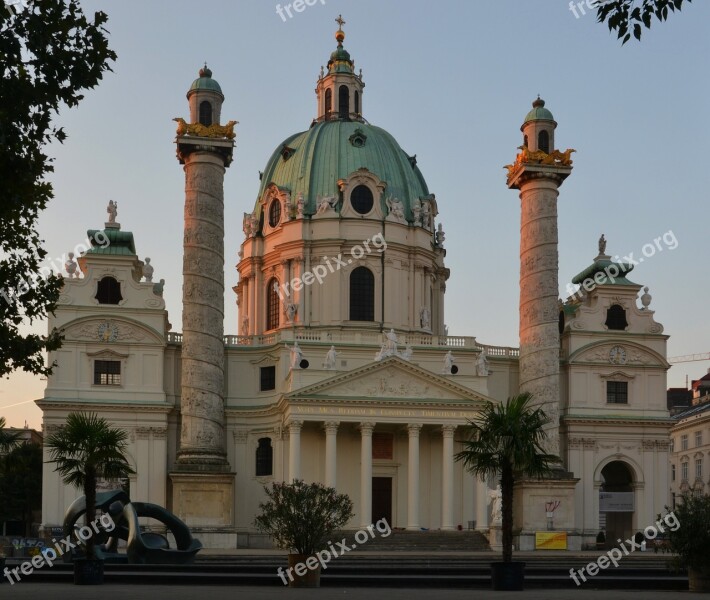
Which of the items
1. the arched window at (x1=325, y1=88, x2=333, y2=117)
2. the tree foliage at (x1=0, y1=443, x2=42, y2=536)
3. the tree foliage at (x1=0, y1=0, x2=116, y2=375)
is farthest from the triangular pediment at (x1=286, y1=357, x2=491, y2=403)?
the tree foliage at (x1=0, y1=0, x2=116, y2=375)

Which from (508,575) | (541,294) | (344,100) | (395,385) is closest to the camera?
(508,575)

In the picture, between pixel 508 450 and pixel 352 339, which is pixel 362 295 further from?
pixel 508 450

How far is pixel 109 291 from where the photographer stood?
71.0 meters

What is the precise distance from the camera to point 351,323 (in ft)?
251

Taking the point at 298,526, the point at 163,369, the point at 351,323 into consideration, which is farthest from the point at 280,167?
the point at 298,526

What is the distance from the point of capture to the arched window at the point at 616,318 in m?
76.0

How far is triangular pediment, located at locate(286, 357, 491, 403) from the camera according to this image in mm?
67500

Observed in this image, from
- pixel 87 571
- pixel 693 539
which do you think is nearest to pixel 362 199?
pixel 87 571

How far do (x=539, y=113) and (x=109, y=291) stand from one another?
26.1 metres

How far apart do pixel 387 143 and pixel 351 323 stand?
43.6ft

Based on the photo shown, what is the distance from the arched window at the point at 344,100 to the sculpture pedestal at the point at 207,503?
29279 mm

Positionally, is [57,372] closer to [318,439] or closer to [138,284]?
[138,284]

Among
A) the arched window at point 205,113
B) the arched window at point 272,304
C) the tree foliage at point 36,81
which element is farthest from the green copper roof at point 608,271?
the tree foliage at point 36,81

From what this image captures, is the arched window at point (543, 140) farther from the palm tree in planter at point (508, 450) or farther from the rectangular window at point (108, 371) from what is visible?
the palm tree in planter at point (508, 450)
